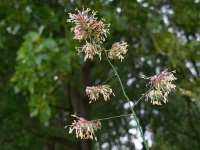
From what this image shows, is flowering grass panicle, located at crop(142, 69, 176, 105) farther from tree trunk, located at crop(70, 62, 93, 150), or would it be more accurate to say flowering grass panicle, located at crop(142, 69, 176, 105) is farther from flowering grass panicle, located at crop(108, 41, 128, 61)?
tree trunk, located at crop(70, 62, 93, 150)

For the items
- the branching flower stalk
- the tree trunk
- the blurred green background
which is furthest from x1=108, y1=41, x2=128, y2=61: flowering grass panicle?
the tree trunk

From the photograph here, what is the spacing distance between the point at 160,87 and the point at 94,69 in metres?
7.59

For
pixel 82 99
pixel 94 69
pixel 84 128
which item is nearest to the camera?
pixel 84 128

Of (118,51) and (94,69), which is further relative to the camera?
(94,69)

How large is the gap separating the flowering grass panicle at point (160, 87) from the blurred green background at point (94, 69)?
2.18m

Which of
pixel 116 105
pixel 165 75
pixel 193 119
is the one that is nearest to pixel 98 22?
pixel 165 75

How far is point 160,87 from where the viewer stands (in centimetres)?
131

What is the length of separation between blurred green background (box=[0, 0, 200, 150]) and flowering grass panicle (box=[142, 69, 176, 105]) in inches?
85.7

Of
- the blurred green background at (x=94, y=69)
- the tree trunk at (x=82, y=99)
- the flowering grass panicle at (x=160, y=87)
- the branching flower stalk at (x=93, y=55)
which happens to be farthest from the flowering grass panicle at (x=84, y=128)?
the tree trunk at (x=82, y=99)

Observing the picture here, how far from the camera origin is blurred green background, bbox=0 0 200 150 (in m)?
5.10

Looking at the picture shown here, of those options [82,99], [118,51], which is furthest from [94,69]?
[118,51]

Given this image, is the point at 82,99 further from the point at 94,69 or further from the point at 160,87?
the point at 160,87

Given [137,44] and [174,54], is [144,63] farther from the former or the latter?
[174,54]

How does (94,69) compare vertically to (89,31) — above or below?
above
